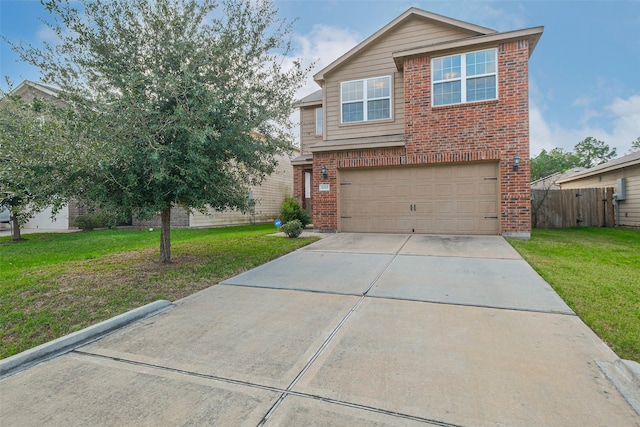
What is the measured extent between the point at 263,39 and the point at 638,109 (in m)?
32.9

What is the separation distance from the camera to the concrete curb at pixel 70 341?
2.73 metres

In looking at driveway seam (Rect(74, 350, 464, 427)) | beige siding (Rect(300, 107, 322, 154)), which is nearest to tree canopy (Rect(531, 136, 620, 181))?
beige siding (Rect(300, 107, 322, 154))

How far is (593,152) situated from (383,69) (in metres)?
50.0

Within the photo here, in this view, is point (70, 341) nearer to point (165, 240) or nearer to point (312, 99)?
point (165, 240)

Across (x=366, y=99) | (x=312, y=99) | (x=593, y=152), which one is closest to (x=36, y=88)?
(x=312, y=99)

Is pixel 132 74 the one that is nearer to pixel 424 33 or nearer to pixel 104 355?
pixel 104 355

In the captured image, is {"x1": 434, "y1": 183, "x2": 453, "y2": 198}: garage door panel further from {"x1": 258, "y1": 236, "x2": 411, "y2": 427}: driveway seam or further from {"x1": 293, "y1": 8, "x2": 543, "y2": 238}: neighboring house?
{"x1": 258, "y1": 236, "x2": 411, "y2": 427}: driveway seam

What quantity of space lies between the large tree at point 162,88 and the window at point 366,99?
203 inches

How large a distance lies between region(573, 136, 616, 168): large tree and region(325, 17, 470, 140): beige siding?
47.0 metres

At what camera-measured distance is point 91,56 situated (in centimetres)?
537

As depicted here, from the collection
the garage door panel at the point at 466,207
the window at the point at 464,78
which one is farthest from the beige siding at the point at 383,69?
the garage door panel at the point at 466,207

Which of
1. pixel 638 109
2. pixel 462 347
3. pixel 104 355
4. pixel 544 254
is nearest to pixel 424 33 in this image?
pixel 544 254

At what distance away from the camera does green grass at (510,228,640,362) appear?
3.20 meters

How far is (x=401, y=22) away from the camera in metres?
10.7
